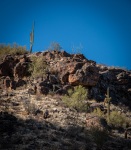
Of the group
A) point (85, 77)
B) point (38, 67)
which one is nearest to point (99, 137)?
point (85, 77)

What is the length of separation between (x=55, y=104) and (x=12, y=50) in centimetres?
1321

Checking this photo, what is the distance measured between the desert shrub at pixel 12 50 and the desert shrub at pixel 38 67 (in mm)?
4346

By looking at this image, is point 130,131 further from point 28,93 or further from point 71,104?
point 28,93

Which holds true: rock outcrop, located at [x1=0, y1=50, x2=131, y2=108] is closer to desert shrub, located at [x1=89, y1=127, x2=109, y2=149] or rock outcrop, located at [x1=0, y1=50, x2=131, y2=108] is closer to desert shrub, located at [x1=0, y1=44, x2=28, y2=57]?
desert shrub, located at [x1=0, y1=44, x2=28, y2=57]

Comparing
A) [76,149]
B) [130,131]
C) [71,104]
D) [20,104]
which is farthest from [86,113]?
Result: [76,149]

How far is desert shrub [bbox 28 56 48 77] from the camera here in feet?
81.6

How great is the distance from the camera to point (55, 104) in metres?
19.8

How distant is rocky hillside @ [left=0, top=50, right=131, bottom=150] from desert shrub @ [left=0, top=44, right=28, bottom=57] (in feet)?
7.06

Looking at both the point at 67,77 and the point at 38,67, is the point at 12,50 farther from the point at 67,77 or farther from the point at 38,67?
the point at 67,77

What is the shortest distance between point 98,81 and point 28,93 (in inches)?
346

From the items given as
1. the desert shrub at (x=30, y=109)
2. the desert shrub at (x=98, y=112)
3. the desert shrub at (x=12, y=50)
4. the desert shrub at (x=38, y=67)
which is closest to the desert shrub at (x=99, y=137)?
the desert shrub at (x=98, y=112)

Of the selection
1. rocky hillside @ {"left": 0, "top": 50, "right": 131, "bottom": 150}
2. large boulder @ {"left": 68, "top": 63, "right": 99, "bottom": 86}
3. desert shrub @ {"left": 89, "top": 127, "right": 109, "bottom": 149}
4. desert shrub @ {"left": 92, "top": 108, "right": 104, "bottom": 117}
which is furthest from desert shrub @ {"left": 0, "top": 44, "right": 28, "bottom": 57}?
desert shrub @ {"left": 89, "top": 127, "right": 109, "bottom": 149}

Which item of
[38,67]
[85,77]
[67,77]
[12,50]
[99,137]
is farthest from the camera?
[12,50]

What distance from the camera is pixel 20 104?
18.7 metres
